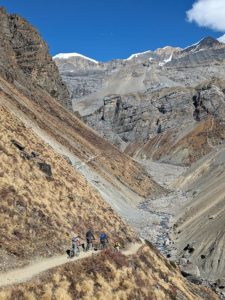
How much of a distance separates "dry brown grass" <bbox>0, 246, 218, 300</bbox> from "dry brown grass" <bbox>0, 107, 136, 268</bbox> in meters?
2.29

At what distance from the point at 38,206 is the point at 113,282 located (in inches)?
308

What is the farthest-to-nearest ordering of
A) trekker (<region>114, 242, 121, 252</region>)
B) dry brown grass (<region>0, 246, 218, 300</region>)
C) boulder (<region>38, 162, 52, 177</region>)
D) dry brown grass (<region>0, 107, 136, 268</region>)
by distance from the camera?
boulder (<region>38, 162, 52, 177</region>) → trekker (<region>114, 242, 121, 252</region>) → dry brown grass (<region>0, 107, 136, 268</region>) → dry brown grass (<region>0, 246, 218, 300</region>)

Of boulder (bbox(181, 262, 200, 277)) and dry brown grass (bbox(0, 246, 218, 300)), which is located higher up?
boulder (bbox(181, 262, 200, 277))

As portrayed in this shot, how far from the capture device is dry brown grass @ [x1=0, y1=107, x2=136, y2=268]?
29.4 m

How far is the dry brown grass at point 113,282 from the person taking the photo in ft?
83.0

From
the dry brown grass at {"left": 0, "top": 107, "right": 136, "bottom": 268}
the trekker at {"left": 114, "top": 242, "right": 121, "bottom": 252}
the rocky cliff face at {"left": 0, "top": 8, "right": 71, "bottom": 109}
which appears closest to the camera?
the dry brown grass at {"left": 0, "top": 107, "right": 136, "bottom": 268}

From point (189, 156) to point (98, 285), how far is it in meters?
138

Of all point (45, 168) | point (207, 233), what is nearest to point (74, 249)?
point (45, 168)

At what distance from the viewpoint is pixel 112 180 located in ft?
272

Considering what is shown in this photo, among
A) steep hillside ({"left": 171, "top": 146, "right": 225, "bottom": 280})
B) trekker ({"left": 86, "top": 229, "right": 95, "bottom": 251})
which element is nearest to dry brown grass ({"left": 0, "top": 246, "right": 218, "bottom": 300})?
trekker ({"left": 86, "top": 229, "right": 95, "bottom": 251})

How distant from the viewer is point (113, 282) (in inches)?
1153

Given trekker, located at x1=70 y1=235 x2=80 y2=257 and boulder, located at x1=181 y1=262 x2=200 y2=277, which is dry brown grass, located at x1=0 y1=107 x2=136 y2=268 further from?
boulder, located at x1=181 y1=262 x2=200 y2=277

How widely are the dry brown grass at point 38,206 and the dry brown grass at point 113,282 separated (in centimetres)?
229

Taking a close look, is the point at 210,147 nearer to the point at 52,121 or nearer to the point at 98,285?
the point at 52,121
